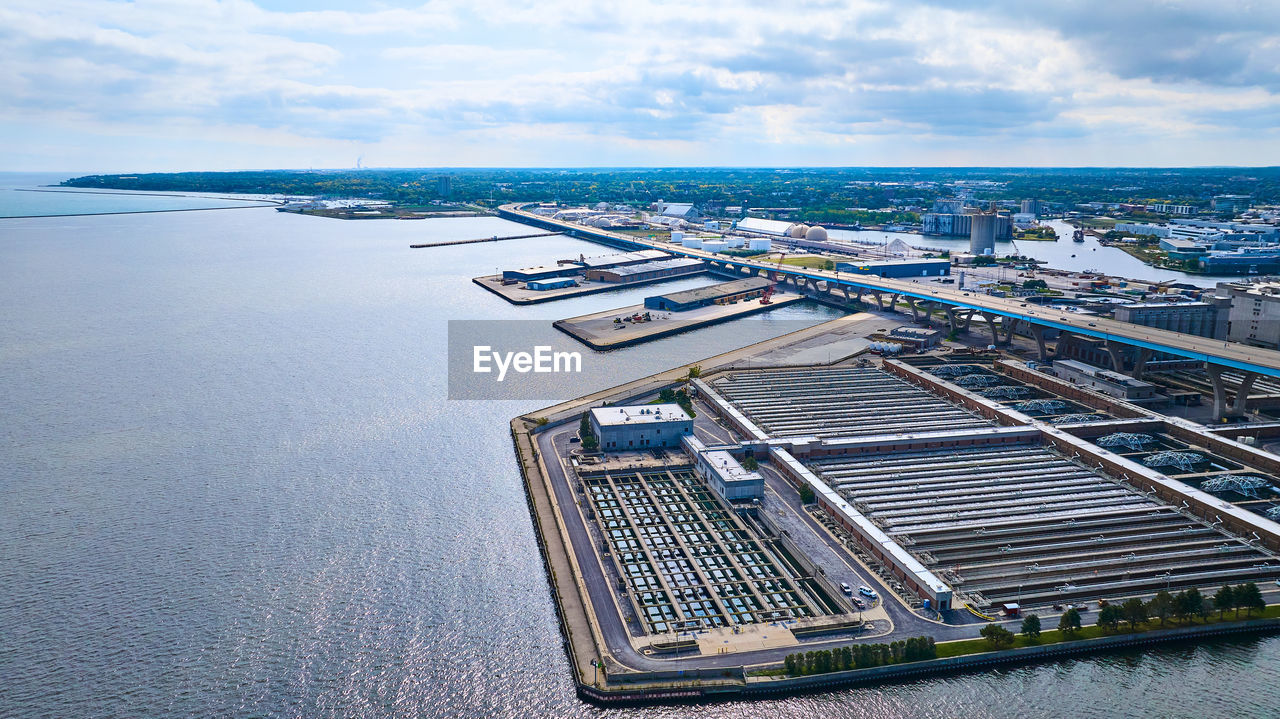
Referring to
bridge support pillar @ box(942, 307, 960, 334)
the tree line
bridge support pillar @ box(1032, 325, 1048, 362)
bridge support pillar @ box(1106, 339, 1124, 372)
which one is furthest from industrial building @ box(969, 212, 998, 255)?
the tree line

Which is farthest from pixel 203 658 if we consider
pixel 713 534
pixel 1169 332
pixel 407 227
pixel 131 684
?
pixel 407 227

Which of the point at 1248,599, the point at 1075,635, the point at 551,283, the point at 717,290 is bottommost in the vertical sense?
the point at 1075,635

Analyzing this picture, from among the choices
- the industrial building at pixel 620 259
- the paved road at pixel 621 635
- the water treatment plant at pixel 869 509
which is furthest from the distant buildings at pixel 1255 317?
the industrial building at pixel 620 259

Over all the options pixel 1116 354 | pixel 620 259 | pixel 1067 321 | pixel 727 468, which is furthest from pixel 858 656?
pixel 620 259

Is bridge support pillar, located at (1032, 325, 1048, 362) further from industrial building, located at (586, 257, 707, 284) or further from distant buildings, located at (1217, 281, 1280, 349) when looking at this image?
industrial building, located at (586, 257, 707, 284)

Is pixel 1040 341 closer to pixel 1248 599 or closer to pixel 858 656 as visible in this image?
pixel 1248 599

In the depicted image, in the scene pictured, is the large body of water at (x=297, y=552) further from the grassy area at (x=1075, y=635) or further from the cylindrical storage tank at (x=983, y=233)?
the cylindrical storage tank at (x=983, y=233)
